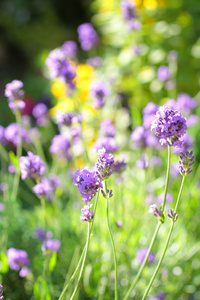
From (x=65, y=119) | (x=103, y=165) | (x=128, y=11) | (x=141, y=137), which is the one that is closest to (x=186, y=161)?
(x=103, y=165)

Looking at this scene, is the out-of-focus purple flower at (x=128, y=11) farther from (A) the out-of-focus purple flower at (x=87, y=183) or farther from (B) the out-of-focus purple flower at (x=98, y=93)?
(A) the out-of-focus purple flower at (x=87, y=183)

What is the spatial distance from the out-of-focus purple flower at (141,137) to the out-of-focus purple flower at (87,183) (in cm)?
84

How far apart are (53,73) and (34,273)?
3.29 ft

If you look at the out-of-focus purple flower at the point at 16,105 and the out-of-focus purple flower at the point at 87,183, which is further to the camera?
the out-of-focus purple flower at the point at 16,105

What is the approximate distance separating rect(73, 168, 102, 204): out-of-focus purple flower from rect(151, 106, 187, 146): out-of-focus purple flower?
21cm

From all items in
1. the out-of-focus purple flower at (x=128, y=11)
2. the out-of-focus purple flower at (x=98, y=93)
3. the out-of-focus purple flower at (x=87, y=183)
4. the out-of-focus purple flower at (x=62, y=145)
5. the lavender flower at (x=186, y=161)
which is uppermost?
the out-of-focus purple flower at (x=128, y=11)

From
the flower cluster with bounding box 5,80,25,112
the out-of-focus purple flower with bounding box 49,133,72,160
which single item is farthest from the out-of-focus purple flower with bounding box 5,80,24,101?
the out-of-focus purple flower with bounding box 49,133,72,160

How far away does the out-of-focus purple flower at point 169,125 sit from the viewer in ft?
3.10

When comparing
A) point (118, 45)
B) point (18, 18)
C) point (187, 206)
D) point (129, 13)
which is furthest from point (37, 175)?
point (18, 18)

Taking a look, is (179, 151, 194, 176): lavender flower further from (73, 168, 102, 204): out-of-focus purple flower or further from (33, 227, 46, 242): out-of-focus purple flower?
(33, 227, 46, 242): out-of-focus purple flower

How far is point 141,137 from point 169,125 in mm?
851

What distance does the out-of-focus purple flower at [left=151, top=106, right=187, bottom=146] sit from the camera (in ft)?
3.10

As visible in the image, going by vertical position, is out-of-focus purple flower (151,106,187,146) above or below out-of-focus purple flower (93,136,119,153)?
below

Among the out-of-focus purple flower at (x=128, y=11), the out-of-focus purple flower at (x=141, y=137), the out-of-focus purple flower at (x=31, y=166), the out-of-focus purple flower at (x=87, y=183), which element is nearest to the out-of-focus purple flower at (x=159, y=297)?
the out-of-focus purple flower at (x=141, y=137)
